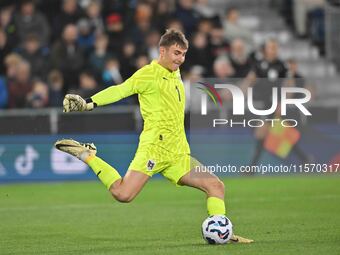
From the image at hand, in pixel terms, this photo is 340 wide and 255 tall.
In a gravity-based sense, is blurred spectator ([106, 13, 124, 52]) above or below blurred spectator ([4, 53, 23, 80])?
above

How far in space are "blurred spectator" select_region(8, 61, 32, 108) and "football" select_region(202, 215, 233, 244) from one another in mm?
9843

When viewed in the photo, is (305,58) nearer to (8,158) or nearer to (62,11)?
(62,11)

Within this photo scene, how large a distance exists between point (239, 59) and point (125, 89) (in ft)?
36.8

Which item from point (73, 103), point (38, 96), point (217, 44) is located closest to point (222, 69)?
point (217, 44)

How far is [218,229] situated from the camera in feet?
33.4

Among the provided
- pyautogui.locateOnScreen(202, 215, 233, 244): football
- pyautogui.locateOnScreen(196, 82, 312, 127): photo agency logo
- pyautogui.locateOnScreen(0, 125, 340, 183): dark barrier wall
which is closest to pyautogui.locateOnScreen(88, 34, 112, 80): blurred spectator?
pyautogui.locateOnScreen(0, 125, 340, 183): dark barrier wall

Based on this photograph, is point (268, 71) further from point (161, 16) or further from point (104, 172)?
point (104, 172)

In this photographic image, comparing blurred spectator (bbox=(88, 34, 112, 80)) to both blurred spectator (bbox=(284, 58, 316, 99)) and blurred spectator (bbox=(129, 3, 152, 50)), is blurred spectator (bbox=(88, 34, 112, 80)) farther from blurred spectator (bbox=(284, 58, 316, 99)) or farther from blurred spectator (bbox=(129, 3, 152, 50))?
blurred spectator (bbox=(284, 58, 316, 99))

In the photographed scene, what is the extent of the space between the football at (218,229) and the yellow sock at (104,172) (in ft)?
3.44

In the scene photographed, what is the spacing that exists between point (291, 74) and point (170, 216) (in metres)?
6.37

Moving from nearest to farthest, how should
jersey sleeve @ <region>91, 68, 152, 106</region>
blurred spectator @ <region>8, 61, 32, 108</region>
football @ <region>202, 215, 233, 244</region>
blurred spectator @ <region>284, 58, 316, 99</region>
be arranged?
1. jersey sleeve @ <region>91, 68, 152, 106</region>
2. football @ <region>202, 215, 233, 244</region>
3. blurred spectator @ <region>284, 58, 316, 99</region>
4. blurred spectator @ <region>8, 61, 32, 108</region>

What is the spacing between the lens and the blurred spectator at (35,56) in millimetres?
20672

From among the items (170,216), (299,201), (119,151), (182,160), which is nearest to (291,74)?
(119,151)

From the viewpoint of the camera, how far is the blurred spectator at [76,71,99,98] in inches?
761
